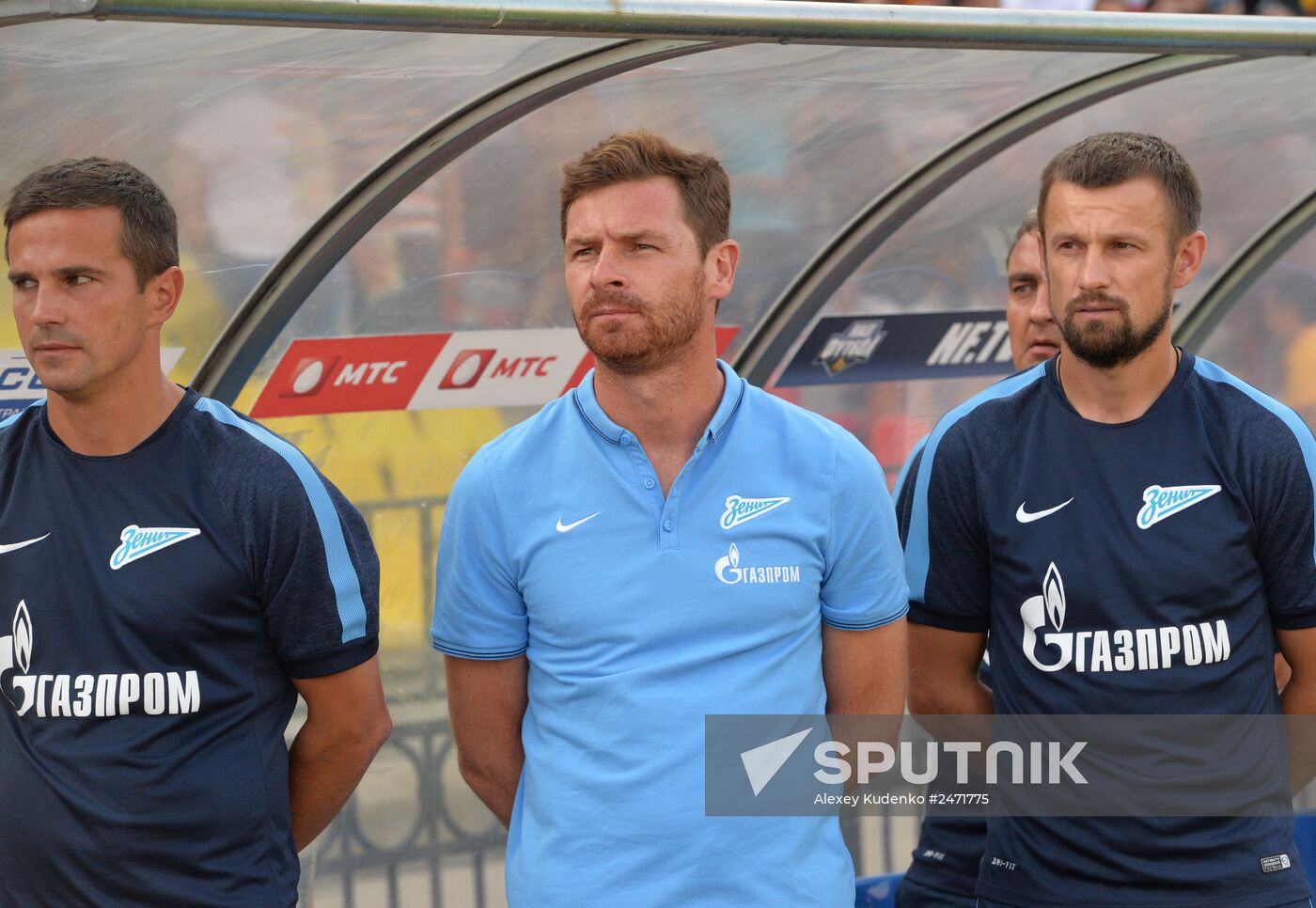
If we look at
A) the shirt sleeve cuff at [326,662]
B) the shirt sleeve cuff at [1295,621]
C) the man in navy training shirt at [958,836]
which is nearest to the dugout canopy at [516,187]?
the man in navy training shirt at [958,836]

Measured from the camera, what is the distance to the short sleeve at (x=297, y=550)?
2387mm

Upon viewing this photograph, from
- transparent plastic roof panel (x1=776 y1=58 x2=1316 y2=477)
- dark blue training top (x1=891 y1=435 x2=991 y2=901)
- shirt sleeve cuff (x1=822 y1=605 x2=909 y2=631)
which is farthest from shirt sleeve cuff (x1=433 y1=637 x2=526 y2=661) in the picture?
transparent plastic roof panel (x1=776 y1=58 x2=1316 y2=477)

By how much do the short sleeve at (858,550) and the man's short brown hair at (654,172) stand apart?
428 millimetres

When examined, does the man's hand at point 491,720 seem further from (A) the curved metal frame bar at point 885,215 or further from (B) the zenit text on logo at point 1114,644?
(A) the curved metal frame bar at point 885,215

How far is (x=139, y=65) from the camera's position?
3.05 m

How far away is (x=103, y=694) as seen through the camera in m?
2.34

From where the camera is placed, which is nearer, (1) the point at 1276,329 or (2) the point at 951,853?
(2) the point at 951,853

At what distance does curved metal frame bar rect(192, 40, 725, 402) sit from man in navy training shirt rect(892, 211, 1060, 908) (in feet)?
3.69

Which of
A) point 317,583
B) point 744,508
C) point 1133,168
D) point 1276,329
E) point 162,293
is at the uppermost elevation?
point 1276,329

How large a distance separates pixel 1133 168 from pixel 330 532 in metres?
1.48

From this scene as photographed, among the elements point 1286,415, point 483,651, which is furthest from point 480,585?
point 1286,415

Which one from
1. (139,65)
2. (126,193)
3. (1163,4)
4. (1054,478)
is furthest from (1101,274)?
(1163,4)

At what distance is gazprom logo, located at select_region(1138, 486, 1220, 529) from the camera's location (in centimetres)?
A: 261

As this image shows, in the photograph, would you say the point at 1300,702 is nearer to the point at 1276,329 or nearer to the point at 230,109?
the point at 230,109
